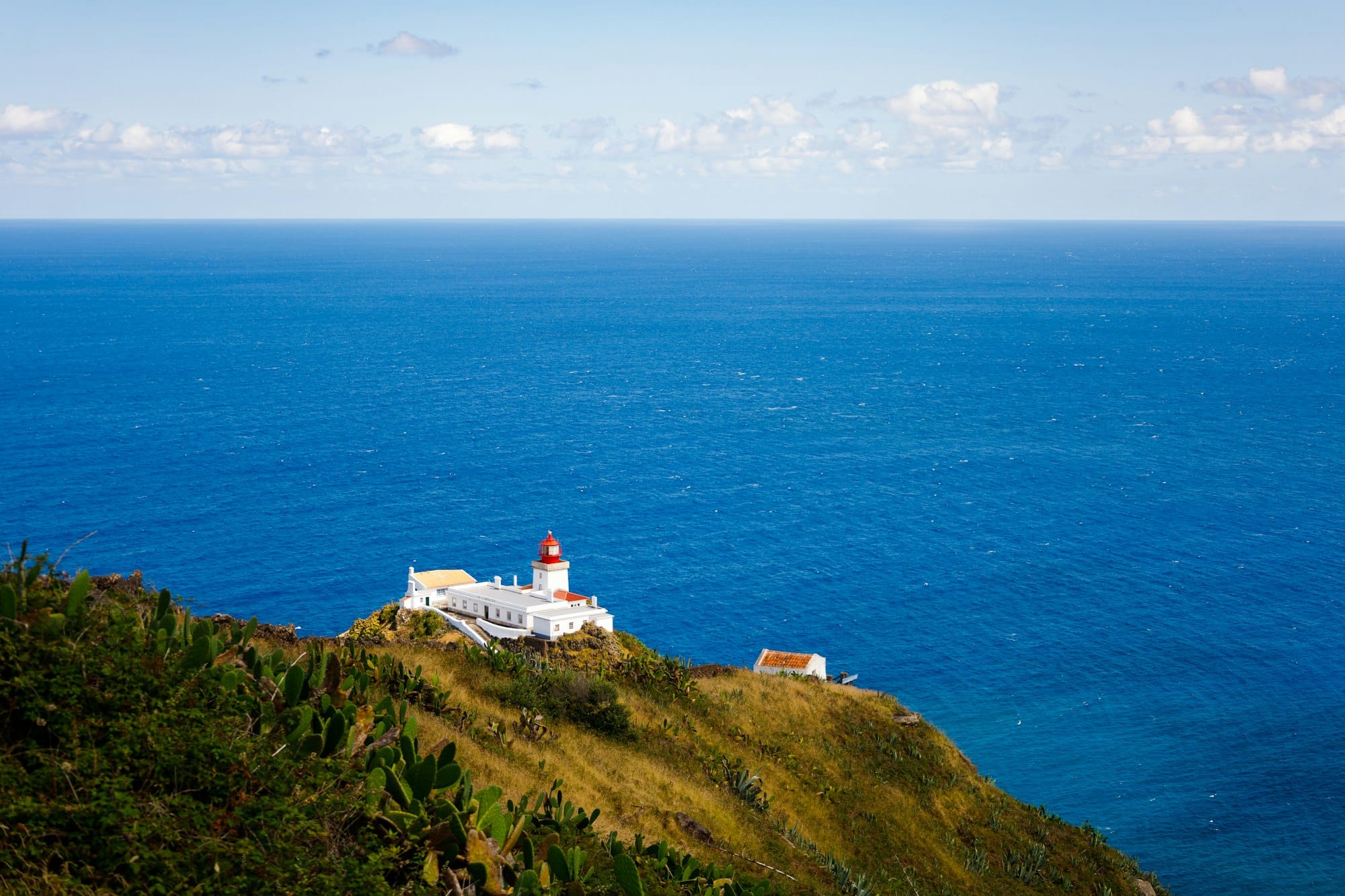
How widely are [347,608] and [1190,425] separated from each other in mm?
91123

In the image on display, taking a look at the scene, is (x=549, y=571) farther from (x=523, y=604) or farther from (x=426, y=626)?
(x=426, y=626)

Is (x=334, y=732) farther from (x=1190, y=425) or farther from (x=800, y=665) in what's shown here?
(x=1190, y=425)

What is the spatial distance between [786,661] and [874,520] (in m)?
39.2

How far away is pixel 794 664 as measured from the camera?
50.4 metres

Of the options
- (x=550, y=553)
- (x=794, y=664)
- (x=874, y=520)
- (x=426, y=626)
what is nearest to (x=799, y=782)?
(x=794, y=664)

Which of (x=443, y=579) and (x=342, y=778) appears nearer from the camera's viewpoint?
(x=342, y=778)

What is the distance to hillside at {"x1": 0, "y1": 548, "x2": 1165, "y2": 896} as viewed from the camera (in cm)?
1131

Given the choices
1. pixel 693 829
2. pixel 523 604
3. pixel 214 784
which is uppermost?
pixel 214 784

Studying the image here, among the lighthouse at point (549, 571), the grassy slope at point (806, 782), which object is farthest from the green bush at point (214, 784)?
the lighthouse at point (549, 571)

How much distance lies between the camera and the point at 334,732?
563 inches

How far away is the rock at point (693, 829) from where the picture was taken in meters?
22.2

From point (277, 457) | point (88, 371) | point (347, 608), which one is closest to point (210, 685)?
point (347, 608)

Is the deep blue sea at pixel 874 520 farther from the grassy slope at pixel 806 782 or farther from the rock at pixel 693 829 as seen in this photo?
the rock at pixel 693 829

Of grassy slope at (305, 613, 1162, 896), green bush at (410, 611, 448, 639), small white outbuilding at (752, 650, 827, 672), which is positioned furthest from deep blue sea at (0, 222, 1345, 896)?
green bush at (410, 611, 448, 639)
